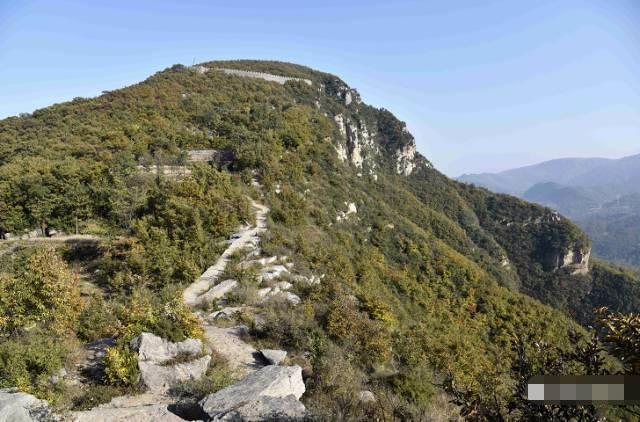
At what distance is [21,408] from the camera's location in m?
6.00

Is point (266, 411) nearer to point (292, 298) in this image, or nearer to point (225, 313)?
point (225, 313)

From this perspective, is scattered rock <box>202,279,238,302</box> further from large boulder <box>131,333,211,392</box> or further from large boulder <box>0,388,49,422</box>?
A: large boulder <box>0,388,49,422</box>

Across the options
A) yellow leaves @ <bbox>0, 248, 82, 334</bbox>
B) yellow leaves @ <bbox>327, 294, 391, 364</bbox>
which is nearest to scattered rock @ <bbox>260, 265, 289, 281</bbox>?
yellow leaves @ <bbox>327, 294, 391, 364</bbox>

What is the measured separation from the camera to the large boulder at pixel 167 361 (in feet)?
26.4

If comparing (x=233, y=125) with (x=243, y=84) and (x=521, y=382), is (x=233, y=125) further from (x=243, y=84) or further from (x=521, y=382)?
(x=521, y=382)

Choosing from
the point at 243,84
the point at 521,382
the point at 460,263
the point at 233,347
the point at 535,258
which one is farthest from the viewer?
the point at 535,258

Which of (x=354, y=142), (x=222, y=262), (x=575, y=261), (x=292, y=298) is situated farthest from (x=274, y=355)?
(x=575, y=261)

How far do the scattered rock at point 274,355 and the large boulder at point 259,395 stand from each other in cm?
163

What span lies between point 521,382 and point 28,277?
1122 centimetres

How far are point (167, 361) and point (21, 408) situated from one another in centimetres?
283

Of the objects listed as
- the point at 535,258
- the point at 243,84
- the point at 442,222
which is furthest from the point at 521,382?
the point at 535,258

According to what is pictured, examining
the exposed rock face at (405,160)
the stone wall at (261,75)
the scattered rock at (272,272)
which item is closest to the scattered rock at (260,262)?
the scattered rock at (272,272)

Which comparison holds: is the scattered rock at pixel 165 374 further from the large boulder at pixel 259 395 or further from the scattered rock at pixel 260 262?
the scattered rock at pixel 260 262

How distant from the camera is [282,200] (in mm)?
26312
